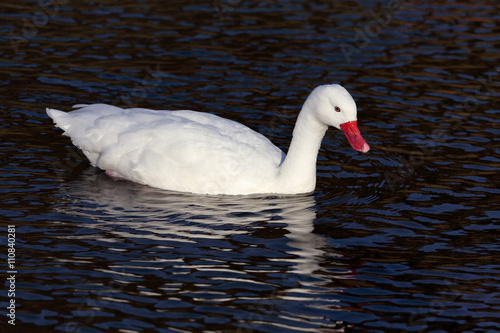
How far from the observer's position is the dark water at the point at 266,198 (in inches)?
326

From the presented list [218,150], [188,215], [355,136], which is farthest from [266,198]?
[355,136]

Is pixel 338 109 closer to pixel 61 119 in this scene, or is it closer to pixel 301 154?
pixel 301 154

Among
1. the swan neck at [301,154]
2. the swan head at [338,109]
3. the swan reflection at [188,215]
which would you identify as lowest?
the swan reflection at [188,215]

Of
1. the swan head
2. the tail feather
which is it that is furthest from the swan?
the tail feather

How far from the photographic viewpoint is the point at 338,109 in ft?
35.4

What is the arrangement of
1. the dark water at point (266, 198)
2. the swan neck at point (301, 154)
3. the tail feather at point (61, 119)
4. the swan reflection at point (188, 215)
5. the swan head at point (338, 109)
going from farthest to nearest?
the tail feather at point (61, 119), the swan neck at point (301, 154), the swan head at point (338, 109), the swan reflection at point (188, 215), the dark water at point (266, 198)

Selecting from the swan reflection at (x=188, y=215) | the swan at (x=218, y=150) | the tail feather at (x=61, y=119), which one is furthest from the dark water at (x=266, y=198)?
the tail feather at (x=61, y=119)

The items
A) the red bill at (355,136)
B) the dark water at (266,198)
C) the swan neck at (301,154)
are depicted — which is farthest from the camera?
the swan neck at (301,154)

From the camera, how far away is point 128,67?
53.4 feet

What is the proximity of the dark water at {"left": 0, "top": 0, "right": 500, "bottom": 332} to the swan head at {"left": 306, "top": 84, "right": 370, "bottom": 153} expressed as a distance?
96 cm

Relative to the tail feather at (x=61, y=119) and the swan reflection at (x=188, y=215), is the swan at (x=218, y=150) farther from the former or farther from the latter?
the tail feather at (x=61, y=119)

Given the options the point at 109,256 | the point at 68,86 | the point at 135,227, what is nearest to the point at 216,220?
the point at 135,227

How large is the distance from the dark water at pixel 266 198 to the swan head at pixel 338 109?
0.96 meters

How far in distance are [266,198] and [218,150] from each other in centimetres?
91
